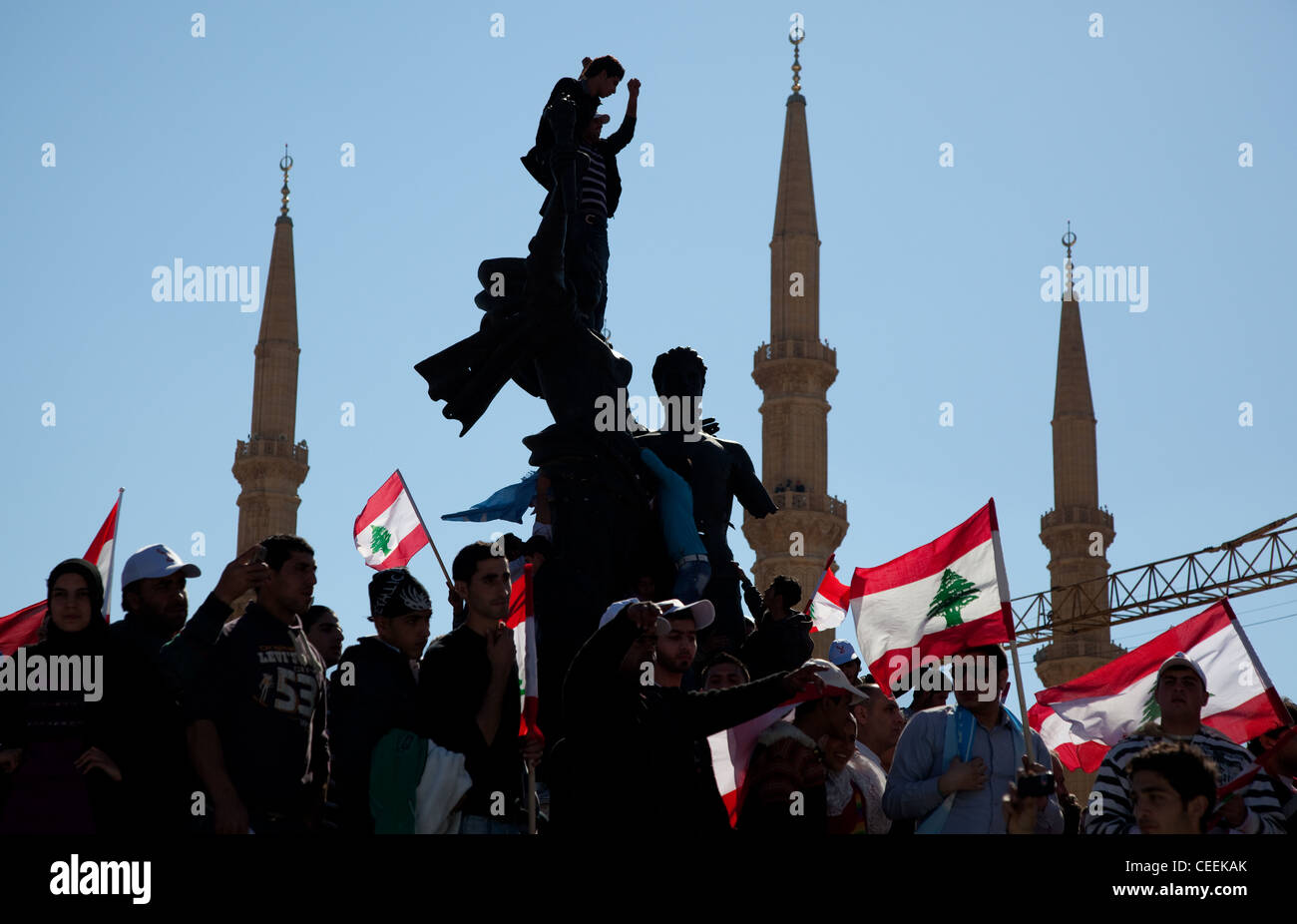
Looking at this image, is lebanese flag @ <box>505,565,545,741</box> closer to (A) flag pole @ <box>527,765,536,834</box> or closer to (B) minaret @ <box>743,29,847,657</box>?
(A) flag pole @ <box>527,765,536,834</box>

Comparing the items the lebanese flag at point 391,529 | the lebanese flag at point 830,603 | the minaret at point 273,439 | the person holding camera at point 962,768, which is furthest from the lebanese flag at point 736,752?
the minaret at point 273,439

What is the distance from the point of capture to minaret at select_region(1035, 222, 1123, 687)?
5706 cm

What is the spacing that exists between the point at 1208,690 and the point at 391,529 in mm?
5112

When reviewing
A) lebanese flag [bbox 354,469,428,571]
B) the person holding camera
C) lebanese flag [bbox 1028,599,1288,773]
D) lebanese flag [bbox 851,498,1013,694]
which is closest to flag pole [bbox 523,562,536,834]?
the person holding camera

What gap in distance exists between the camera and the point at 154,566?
22.5 feet

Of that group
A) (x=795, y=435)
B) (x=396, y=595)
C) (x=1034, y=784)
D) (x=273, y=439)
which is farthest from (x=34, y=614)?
(x=273, y=439)

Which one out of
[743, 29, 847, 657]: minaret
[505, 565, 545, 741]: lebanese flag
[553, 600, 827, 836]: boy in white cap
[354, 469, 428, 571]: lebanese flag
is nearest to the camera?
[553, 600, 827, 836]: boy in white cap

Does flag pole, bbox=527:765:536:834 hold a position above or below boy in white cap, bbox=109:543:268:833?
below

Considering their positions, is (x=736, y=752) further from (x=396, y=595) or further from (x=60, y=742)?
(x=60, y=742)

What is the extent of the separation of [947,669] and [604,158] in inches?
189

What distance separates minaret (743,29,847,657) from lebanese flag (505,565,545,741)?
4132cm
